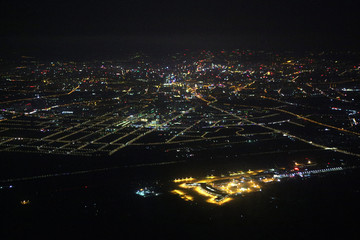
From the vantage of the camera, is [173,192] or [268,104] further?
[268,104]

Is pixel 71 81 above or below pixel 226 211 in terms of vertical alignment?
below

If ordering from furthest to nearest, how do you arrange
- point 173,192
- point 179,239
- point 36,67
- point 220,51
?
point 220,51 < point 36,67 < point 173,192 < point 179,239

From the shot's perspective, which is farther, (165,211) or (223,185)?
(223,185)

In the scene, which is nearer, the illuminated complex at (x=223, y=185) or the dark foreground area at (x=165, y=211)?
the dark foreground area at (x=165, y=211)

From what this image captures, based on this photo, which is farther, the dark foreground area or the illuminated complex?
the illuminated complex

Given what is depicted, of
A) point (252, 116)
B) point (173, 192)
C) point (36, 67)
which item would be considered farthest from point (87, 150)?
point (36, 67)

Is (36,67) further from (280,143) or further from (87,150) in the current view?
(280,143)

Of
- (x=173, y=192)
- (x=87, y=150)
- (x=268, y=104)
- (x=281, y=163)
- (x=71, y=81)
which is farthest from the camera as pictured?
(x=71, y=81)

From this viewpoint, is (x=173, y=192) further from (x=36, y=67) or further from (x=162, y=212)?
(x=36, y=67)
